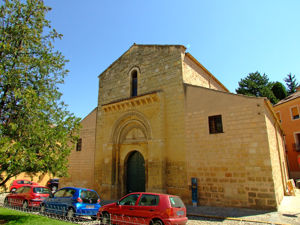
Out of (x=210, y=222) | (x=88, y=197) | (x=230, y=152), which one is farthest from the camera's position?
(x=230, y=152)

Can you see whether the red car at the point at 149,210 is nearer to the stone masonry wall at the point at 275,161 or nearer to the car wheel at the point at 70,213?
the car wheel at the point at 70,213

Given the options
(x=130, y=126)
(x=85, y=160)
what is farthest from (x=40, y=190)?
(x=130, y=126)

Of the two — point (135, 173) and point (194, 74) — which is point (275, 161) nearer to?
point (194, 74)

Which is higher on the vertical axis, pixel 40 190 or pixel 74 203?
pixel 40 190

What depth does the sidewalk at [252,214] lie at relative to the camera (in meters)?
7.26

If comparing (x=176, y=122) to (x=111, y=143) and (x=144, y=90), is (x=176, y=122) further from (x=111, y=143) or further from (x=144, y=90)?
(x=111, y=143)

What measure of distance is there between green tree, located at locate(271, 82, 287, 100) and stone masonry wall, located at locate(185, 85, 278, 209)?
99.9ft

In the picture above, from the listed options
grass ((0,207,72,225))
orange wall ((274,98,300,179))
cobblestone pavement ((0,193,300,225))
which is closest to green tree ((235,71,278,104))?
orange wall ((274,98,300,179))

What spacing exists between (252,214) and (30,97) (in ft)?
29.2

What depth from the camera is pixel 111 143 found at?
1388 cm

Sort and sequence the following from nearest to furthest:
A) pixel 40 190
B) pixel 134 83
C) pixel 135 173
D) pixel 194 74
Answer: pixel 40 190
pixel 135 173
pixel 194 74
pixel 134 83

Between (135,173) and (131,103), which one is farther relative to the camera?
(131,103)

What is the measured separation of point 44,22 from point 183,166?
8.85 meters

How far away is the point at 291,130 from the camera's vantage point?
23.4 metres
